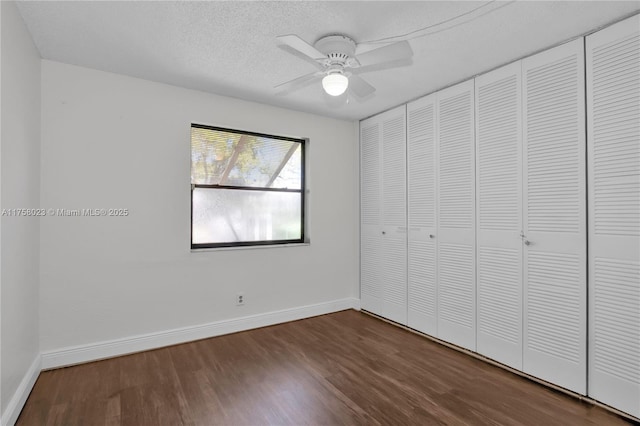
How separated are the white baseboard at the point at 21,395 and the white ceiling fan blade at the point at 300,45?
258cm

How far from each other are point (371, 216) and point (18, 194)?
10.6 ft

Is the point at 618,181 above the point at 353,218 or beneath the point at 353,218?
above

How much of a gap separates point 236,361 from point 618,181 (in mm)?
3059

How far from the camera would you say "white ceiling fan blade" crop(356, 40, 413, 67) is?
191cm

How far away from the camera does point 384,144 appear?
384cm

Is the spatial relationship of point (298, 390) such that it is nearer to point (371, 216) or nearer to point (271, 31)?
point (371, 216)

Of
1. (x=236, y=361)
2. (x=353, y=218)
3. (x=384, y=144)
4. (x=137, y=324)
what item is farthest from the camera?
(x=353, y=218)

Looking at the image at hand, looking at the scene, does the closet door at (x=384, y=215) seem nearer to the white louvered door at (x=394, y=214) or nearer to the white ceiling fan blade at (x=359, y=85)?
the white louvered door at (x=394, y=214)

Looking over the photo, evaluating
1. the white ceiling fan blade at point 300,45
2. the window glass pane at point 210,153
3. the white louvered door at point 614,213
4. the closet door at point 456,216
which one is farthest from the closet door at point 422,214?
the window glass pane at point 210,153

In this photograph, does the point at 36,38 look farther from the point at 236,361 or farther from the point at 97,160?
the point at 236,361

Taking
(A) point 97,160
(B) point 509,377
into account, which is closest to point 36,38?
(A) point 97,160

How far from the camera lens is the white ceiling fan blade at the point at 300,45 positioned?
5.86 feet

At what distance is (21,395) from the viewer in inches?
80.4

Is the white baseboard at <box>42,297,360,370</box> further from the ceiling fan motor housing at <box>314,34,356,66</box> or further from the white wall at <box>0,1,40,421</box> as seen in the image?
the ceiling fan motor housing at <box>314,34,356,66</box>
